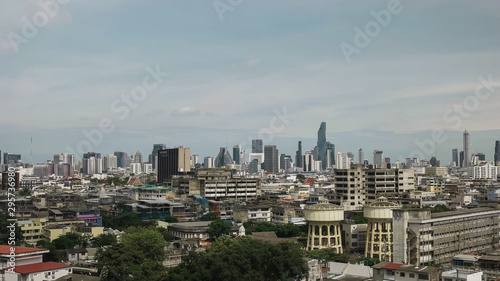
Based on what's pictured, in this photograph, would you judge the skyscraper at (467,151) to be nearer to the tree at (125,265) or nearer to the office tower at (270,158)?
the office tower at (270,158)

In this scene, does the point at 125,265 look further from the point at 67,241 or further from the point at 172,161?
the point at 172,161

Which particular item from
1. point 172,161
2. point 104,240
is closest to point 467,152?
point 172,161

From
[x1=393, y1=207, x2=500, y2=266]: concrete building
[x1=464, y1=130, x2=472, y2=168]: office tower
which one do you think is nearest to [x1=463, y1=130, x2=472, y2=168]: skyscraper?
[x1=464, y1=130, x2=472, y2=168]: office tower

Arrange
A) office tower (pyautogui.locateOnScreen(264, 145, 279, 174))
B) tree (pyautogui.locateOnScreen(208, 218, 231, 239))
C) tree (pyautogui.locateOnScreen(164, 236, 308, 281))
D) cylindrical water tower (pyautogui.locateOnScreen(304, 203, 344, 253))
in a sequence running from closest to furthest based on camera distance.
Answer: tree (pyautogui.locateOnScreen(164, 236, 308, 281)), cylindrical water tower (pyautogui.locateOnScreen(304, 203, 344, 253)), tree (pyautogui.locateOnScreen(208, 218, 231, 239)), office tower (pyautogui.locateOnScreen(264, 145, 279, 174))

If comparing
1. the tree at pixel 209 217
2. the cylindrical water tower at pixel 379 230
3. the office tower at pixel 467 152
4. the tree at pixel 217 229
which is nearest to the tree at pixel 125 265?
the tree at pixel 217 229

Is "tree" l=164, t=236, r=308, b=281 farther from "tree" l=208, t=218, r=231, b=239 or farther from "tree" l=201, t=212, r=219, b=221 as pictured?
"tree" l=201, t=212, r=219, b=221

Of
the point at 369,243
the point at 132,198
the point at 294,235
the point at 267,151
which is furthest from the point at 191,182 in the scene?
the point at 267,151
